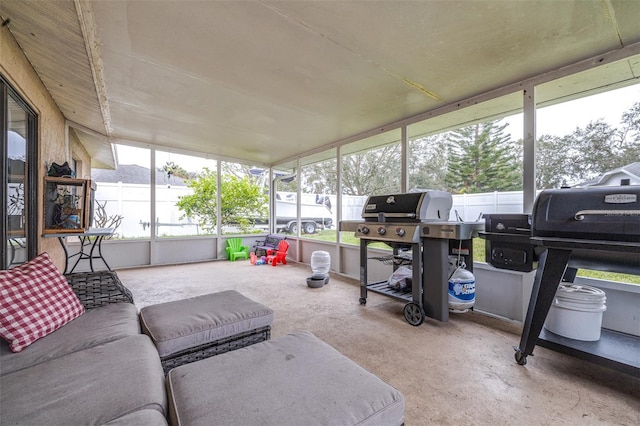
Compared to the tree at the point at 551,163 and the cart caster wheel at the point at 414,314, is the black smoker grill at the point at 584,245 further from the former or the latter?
the tree at the point at 551,163

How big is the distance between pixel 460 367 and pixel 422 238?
1.19 metres

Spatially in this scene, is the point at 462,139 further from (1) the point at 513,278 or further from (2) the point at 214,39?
(2) the point at 214,39

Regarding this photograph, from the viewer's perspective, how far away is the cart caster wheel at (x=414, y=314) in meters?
2.64

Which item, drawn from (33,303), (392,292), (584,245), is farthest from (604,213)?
(33,303)

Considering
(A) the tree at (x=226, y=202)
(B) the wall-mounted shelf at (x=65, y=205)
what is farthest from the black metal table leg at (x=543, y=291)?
(A) the tree at (x=226, y=202)

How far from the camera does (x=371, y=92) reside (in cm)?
300

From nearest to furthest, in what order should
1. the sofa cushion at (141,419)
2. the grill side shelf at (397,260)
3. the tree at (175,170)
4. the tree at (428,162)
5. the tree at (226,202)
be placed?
the sofa cushion at (141,419) < the grill side shelf at (397,260) < the tree at (428,162) < the tree at (175,170) < the tree at (226,202)

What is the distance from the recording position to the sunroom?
74.3 inches

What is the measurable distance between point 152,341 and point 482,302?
321 centimetres

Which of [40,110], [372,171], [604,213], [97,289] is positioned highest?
[40,110]

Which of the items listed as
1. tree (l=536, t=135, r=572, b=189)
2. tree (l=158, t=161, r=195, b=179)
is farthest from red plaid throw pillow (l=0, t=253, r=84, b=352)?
tree (l=158, t=161, r=195, b=179)

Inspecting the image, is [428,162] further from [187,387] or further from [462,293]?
[187,387]

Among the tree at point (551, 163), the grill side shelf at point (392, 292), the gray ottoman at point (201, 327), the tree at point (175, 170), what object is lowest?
the grill side shelf at point (392, 292)

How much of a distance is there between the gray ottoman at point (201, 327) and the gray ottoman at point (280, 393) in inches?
17.9
